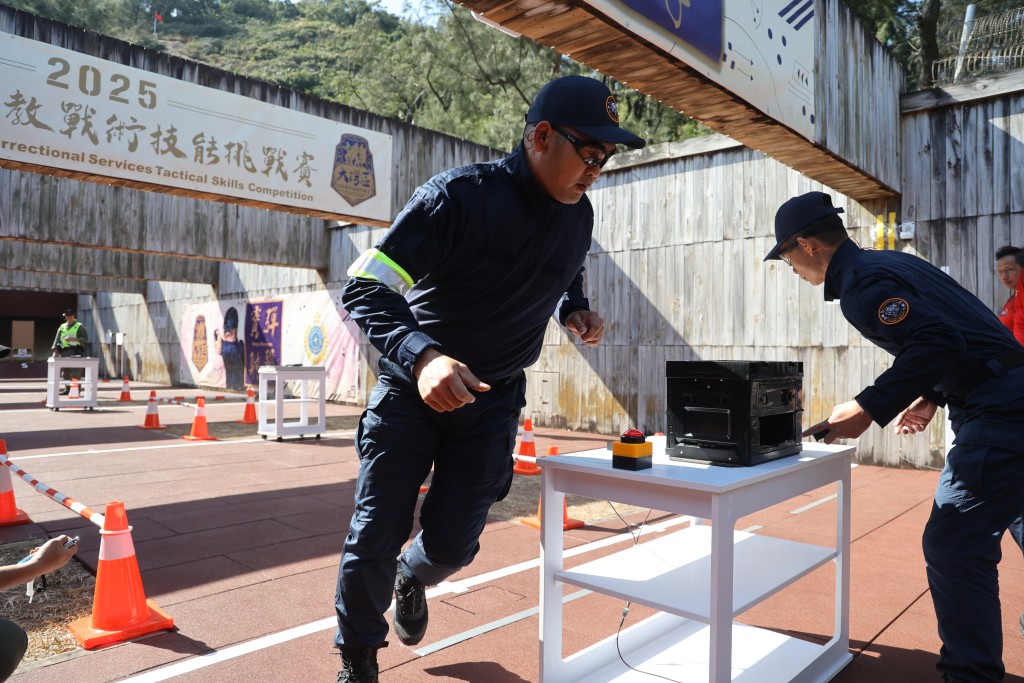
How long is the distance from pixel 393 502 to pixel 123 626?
181 centimetres

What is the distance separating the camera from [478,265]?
93.5 inches

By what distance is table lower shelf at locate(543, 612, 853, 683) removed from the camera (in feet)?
8.96

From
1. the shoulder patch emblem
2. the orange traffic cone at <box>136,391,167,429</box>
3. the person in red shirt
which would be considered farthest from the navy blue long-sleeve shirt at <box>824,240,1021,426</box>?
the orange traffic cone at <box>136,391,167,429</box>

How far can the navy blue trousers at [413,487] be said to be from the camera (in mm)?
2314

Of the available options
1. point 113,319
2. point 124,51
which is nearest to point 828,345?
point 124,51

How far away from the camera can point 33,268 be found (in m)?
19.2

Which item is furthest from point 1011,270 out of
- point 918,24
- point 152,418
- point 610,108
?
point 918,24

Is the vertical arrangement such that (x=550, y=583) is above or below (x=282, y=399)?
below

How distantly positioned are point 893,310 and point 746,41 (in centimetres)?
354

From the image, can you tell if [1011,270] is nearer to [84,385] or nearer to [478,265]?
[478,265]

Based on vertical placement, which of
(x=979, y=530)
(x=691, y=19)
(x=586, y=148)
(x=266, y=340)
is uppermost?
(x=691, y=19)

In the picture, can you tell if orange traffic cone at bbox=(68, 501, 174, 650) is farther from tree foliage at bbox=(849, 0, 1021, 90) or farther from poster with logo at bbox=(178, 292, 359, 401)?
tree foliage at bbox=(849, 0, 1021, 90)

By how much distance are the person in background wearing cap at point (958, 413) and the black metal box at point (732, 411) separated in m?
0.24

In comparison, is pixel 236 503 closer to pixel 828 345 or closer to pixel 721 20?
pixel 721 20
